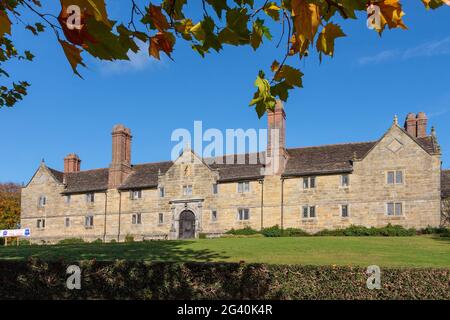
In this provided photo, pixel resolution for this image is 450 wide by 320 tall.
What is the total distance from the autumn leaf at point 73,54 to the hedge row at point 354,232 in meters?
31.0

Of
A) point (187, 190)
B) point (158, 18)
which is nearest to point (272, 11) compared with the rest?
point (158, 18)

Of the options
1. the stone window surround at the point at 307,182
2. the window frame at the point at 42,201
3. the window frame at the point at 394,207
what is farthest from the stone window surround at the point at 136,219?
the window frame at the point at 394,207

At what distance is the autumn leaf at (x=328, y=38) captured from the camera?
Result: 2270 mm

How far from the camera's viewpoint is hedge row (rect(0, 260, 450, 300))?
30.3 feet

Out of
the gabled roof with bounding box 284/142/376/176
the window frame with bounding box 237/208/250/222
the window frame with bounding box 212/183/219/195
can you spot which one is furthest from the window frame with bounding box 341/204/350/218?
the window frame with bounding box 212/183/219/195

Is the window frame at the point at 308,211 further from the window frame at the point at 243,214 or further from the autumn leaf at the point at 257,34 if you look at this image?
the autumn leaf at the point at 257,34

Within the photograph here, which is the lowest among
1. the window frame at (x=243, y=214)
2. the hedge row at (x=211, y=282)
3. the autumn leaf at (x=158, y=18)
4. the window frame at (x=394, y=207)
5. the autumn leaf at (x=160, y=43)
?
the hedge row at (x=211, y=282)

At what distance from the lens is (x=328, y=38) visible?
2307 mm

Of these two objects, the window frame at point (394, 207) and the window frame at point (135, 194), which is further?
the window frame at point (135, 194)

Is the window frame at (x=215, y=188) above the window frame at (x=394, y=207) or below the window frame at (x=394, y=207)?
above

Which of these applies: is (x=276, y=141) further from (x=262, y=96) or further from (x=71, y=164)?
(x=262, y=96)

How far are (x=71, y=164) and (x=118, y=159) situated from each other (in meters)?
9.14

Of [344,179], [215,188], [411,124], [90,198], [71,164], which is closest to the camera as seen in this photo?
[344,179]
